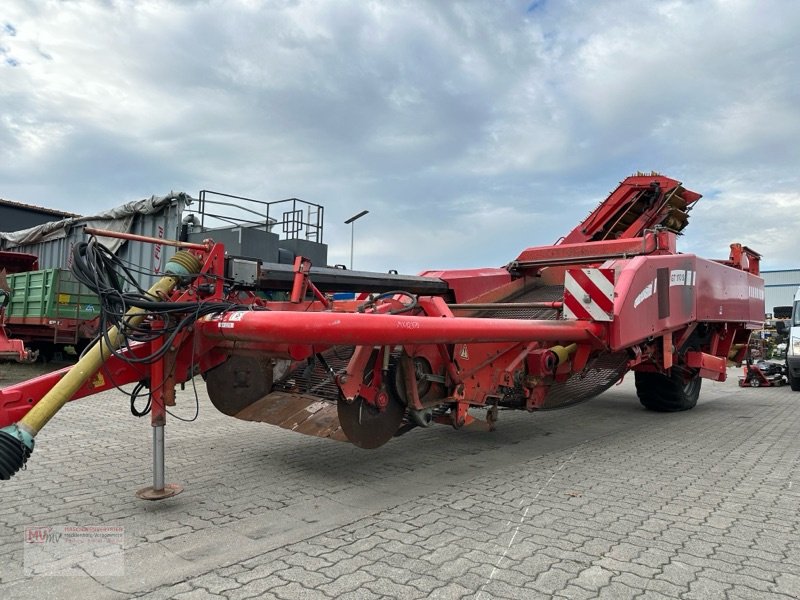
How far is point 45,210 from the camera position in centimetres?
1966

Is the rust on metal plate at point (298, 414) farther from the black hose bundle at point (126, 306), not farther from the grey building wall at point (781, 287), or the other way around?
the grey building wall at point (781, 287)

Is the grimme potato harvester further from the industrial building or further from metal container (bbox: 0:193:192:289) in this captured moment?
the industrial building

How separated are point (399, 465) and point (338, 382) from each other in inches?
48.8

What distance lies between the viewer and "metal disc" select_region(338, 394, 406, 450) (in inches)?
157

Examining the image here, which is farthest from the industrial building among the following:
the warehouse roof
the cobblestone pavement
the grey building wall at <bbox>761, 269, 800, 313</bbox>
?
the grey building wall at <bbox>761, 269, 800, 313</bbox>

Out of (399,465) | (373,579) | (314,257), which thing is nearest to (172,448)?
(399,465)

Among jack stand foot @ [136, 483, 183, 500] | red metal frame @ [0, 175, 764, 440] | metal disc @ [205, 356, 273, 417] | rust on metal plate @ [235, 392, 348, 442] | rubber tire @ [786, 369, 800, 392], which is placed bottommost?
jack stand foot @ [136, 483, 183, 500]

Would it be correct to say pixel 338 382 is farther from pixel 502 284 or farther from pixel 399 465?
pixel 502 284

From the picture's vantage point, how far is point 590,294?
503 cm

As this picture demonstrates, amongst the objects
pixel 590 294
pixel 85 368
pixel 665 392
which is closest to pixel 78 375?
pixel 85 368

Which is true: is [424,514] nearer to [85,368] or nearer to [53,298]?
[85,368]

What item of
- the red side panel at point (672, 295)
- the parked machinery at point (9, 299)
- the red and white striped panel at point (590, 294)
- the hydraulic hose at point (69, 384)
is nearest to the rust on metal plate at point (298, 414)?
the hydraulic hose at point (69, 384)

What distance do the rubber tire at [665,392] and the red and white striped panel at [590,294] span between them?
330 cm

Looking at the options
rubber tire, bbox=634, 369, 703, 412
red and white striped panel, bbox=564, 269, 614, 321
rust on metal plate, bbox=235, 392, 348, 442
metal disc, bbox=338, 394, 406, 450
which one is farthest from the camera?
rubber tire, bbox=634, 369, 703, 412
